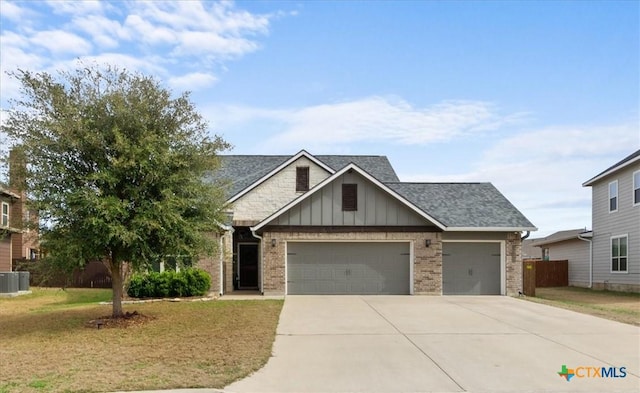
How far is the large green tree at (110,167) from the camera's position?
12.4m

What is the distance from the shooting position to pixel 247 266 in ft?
81.7

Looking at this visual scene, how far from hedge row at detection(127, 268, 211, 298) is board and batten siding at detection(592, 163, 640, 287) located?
61.4ft

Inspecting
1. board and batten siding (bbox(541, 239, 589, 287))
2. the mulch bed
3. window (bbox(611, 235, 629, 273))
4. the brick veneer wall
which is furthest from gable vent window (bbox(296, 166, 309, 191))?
board and batten siding (bbox(541, 239, 589, 287))

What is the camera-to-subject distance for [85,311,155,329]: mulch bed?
1316 centimetres

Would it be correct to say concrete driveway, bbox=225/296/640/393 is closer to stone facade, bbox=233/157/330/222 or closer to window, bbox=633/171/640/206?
stone facade, bbox=233/157/330/222

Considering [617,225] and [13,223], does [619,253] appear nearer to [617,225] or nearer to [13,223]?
[617,225]

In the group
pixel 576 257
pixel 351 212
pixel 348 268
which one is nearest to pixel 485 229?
pixel 351 212

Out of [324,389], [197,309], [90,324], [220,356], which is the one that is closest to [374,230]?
[197,309]

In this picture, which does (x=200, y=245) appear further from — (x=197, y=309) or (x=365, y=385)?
(x=365, y=385)

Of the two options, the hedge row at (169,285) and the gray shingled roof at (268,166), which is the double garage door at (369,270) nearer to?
the hedge row at (169,285)

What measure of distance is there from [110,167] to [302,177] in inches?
531

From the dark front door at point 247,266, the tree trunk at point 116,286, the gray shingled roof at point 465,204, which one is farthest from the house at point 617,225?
the tree trunk at point 116,286

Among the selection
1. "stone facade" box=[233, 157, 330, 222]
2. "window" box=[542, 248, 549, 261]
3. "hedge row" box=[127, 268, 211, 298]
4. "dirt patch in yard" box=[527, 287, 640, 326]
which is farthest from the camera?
"window" box=[542, 248, 549, 261]

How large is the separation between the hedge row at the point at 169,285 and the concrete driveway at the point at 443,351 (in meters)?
5.10
